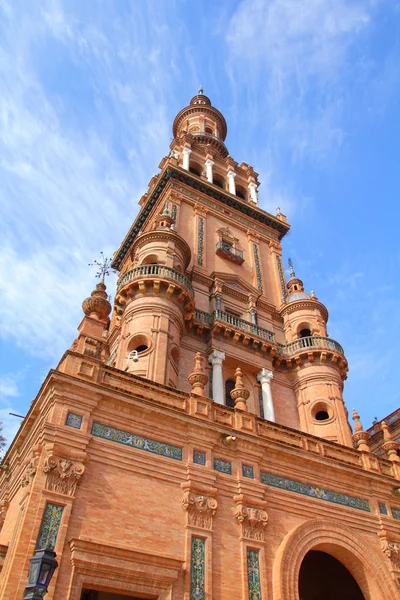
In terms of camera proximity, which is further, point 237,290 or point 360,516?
point 237,290

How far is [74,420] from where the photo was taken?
580 inches

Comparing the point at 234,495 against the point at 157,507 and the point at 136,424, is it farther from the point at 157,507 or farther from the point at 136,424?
the point at 136,424

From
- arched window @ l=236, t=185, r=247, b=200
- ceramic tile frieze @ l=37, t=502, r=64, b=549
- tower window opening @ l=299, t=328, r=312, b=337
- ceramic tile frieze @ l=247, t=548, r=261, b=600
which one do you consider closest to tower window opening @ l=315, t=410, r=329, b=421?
tower window opening @ l=299, t=328, r=312, b=337

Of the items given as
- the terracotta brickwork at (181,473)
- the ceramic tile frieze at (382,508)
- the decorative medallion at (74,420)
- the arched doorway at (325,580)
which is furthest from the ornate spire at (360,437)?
the decorative medallion at (74,420)

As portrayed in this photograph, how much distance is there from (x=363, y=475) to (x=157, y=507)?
26.6 feet

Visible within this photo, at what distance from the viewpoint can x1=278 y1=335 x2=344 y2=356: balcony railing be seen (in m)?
28.4

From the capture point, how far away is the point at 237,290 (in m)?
30.9

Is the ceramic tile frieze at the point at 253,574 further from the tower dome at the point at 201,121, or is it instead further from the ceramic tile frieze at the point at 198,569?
the tower dome at the point at 201,121

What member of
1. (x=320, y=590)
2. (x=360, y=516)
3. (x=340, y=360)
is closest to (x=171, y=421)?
(x=360, y=516)

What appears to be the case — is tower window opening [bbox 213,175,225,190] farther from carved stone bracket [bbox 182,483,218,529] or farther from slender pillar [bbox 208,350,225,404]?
carved stone bracket [bbox 182,483,218,529]

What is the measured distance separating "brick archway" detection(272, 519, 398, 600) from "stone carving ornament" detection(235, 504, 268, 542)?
0.78 metres

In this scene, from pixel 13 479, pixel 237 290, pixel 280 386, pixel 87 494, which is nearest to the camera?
pixel 87 494

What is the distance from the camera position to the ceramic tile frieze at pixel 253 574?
47.4 feet

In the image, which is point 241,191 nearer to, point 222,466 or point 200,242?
point 200,242
